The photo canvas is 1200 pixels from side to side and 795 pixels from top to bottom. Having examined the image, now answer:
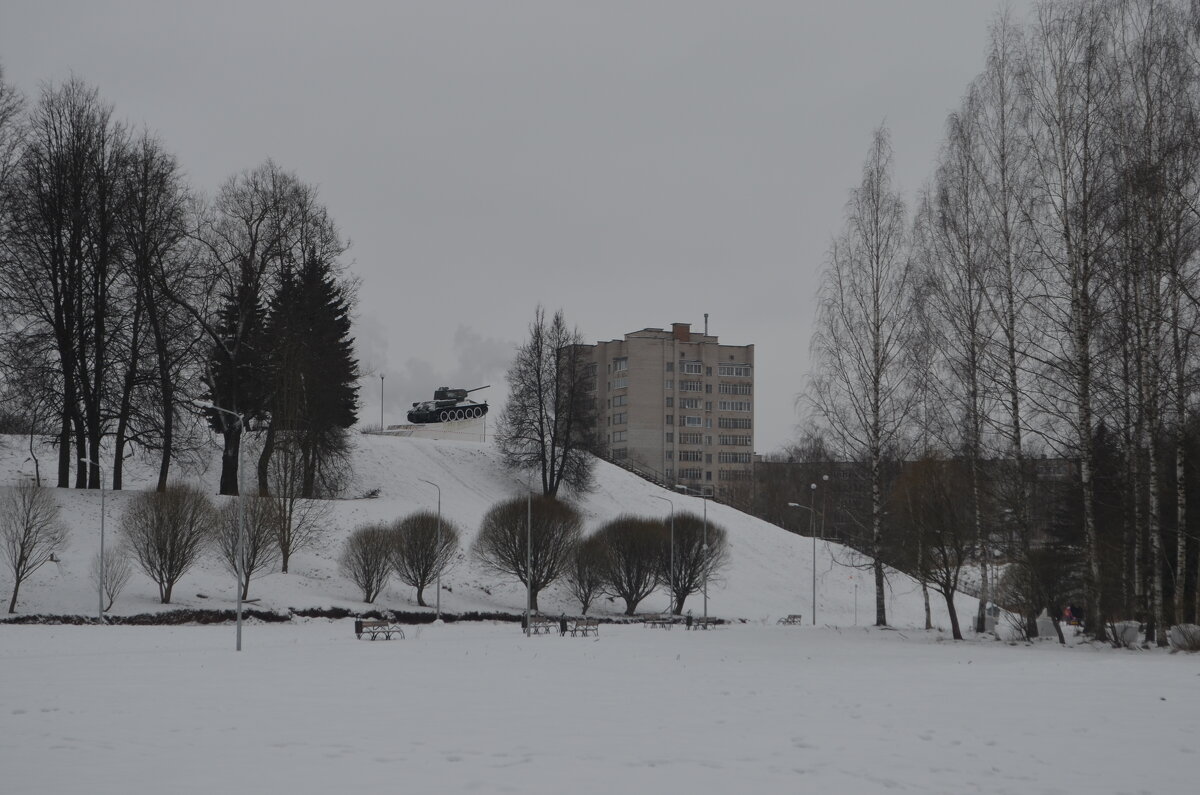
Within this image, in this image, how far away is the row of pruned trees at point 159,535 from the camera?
36.9m

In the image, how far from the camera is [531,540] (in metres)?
48.2

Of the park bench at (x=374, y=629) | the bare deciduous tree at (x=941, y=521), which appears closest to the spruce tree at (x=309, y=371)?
the park bench at (x=374, y=629)

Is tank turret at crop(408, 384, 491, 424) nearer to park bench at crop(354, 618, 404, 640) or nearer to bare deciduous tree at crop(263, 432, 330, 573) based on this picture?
bare deciduous tree at crop(263, 432, 330, 573)

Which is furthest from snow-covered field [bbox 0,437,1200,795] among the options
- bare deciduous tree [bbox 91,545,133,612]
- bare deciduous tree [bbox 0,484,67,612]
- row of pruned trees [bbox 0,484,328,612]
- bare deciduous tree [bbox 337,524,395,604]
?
bare deciduous tree [bbox 337,524,395,604]

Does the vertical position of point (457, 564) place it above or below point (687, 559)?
below

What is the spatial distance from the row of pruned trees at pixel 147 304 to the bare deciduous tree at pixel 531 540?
8.76 m

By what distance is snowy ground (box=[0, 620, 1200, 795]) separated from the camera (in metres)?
8.98

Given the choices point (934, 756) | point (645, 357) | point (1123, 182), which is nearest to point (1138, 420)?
point (1123, 182)

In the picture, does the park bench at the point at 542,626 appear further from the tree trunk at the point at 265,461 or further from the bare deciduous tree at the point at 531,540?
the tree trunk at the point at 265,461

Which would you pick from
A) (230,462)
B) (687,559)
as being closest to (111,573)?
(230,462)

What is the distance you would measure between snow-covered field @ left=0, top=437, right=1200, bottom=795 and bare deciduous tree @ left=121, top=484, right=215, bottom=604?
7.64 metres

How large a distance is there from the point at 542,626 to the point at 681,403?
309 ft

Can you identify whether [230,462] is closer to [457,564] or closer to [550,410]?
[457,564]

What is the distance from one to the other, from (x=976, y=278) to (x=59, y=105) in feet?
119
